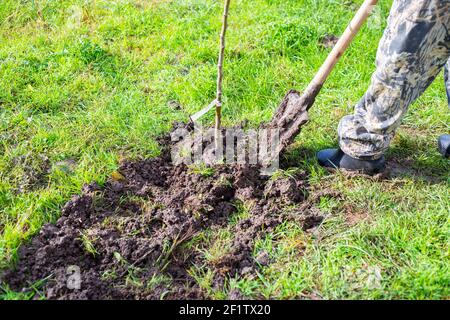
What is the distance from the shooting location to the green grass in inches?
108

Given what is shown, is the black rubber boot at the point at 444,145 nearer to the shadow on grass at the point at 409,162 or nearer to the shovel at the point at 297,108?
the shadow on grass at the point at 409,162

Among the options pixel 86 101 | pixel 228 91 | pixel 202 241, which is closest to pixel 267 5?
pixel 228 91

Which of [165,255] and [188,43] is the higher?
[188,43]

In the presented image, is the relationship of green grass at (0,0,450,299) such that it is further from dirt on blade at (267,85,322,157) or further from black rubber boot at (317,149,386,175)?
dirt on blade at (267,85,322,157)

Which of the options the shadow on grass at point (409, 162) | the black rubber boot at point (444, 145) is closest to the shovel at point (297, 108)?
the shadow on grass at point (409, 162)

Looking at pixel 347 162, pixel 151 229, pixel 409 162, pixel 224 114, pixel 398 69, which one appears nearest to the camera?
pixel 398 69

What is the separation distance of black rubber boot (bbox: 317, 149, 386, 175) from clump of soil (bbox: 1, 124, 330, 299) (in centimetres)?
20

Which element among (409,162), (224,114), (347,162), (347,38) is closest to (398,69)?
(347,38)

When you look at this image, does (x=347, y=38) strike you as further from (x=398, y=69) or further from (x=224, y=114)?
(x=224, y=114)

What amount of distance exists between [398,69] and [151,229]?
1.63 meters

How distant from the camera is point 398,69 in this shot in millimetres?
2732
